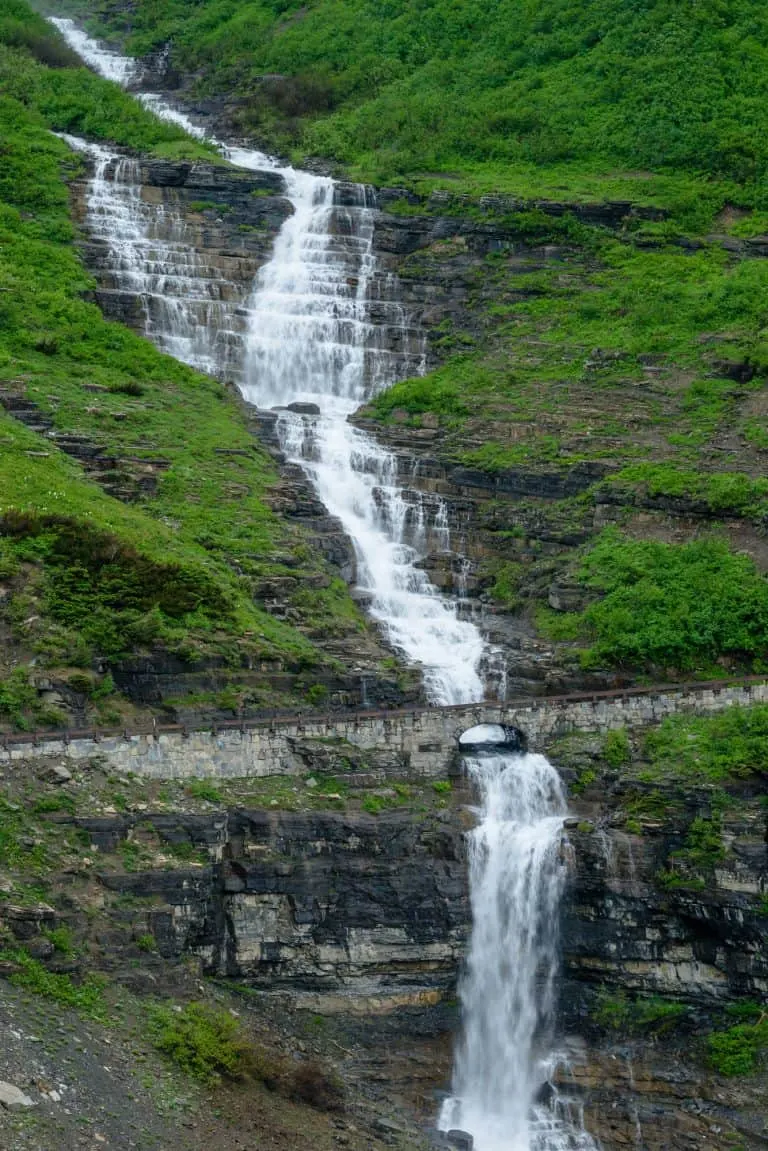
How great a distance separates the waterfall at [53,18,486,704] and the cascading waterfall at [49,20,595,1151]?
0.07 m

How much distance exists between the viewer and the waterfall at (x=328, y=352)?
223 ft

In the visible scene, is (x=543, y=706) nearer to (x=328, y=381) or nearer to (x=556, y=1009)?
(x=556, y=1009)

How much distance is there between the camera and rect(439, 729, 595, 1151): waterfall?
51938mm

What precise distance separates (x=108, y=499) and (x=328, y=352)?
1980 cm

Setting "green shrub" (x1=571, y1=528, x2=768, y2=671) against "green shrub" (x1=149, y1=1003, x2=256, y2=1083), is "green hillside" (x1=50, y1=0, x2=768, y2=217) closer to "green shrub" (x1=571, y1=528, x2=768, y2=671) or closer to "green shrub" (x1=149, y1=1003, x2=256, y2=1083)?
"green shrub" (x1=571, y1=528, x2=768, y2=671)

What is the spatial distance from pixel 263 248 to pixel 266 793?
41.5 meters

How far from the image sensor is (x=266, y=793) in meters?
54.4

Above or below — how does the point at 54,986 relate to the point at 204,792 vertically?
below

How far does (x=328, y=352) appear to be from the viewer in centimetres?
8319

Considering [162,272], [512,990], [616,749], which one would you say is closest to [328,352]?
[162,272]

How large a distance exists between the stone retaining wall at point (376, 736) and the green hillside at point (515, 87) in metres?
42.8

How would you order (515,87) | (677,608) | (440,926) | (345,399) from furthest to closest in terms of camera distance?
1. (515,87)
2. (345,399)
3. (677,608)
4. (440,926)

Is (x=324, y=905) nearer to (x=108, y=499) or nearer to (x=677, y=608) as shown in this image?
(x=677, y=608)

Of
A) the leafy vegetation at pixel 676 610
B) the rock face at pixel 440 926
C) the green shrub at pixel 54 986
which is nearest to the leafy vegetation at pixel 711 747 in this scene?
the rock face at pixel 440 926
